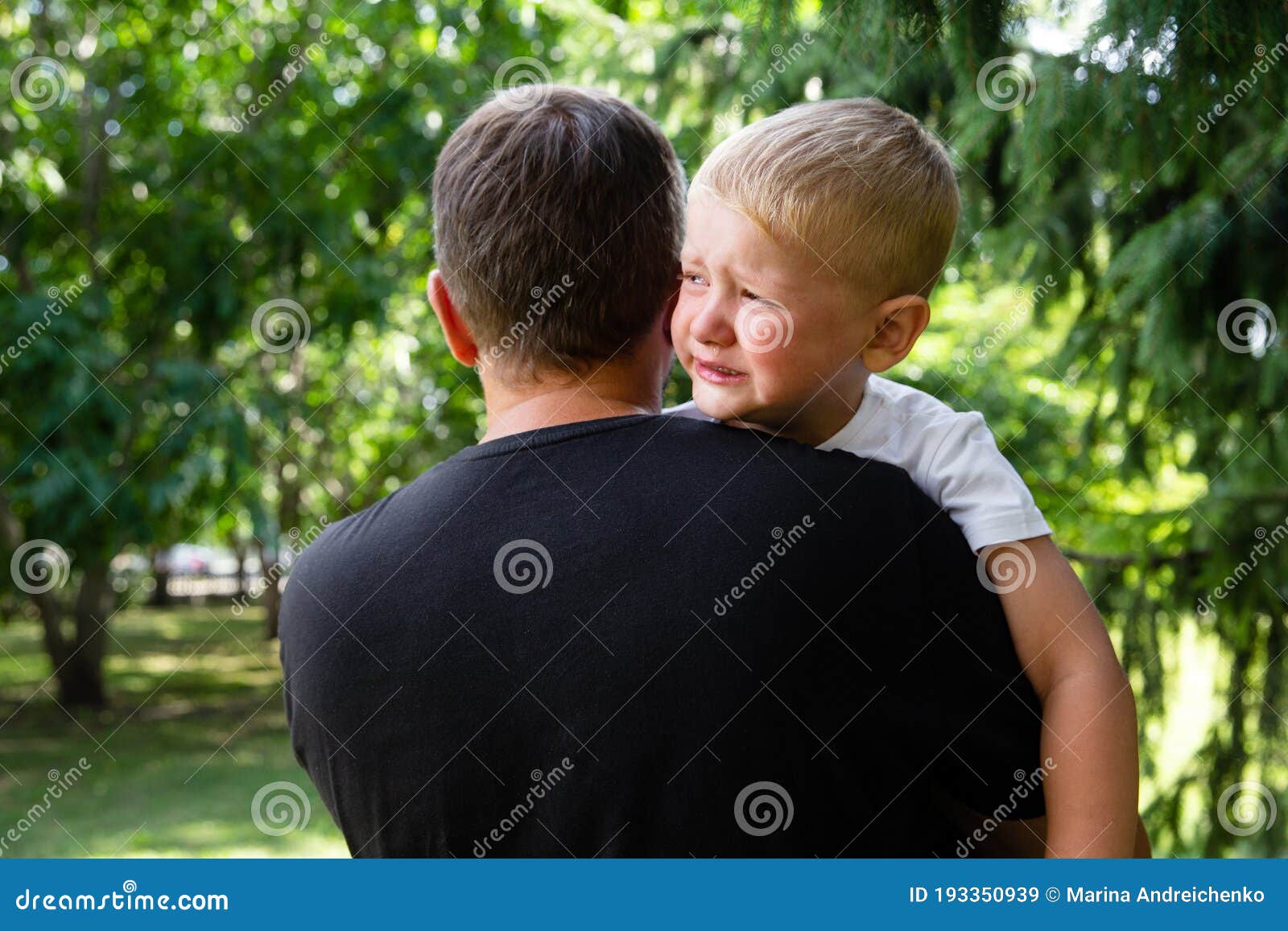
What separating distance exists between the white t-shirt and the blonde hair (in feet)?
0.46

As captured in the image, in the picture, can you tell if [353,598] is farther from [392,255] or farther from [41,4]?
[41,4]

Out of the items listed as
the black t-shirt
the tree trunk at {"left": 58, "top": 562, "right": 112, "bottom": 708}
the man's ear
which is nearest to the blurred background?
the tree trunk at {"left": 58, "top": 562, "right": 112, "bottom": 708}

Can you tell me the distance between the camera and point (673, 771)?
122 centimetres

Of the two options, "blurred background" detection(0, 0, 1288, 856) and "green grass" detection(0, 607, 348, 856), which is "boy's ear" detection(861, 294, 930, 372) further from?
"green grass" detection(0, 607, 348, 856)

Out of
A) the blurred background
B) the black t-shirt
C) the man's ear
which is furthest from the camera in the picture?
the blurred background

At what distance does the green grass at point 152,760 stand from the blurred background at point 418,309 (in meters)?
0.07

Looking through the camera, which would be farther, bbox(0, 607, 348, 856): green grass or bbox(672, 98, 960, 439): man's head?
bbox(0, 607, 348, 856): green grass

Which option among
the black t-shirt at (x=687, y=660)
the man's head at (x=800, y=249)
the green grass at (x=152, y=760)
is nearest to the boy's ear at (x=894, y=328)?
the man's head at (x=800, y=249)

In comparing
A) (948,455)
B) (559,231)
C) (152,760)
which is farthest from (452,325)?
(152,760)

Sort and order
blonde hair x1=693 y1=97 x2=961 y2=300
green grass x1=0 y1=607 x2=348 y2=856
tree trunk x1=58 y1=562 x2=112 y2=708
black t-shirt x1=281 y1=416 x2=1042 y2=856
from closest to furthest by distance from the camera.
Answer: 1. black t-shirt x1=281 y1=416 x2=1042 y2=856
2. blonde hair x1=693 y1=97 x2=961 y2=300
3. green grass x1=0 y1=607 x2=348 y2=856
4. tree trunk x1=58 y1=562 x2=112 y2=708

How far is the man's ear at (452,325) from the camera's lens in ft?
4.88

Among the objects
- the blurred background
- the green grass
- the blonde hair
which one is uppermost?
the blonde hair

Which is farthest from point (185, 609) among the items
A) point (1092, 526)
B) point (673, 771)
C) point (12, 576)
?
point (673, 771)

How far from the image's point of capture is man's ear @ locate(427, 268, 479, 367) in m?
1.49
